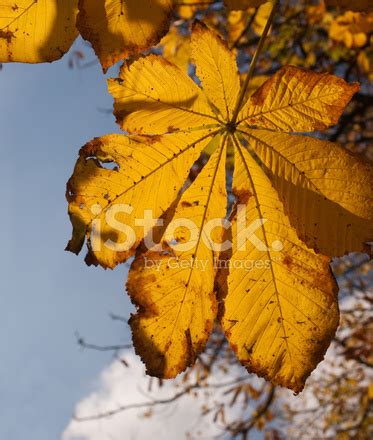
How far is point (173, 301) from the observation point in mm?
909

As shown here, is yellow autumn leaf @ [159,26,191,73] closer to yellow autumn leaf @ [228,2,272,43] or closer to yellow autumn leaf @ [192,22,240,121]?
yellow autumn leaf @ [228,2,272,43]

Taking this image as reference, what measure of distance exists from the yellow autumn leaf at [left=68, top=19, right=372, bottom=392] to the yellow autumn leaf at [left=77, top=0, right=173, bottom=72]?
66mm

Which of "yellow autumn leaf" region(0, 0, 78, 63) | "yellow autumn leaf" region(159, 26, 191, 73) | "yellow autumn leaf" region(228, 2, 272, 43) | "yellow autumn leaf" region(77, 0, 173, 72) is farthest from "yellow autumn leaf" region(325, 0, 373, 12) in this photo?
"yellow autumn leaf" region(159, 26, 191, 73)

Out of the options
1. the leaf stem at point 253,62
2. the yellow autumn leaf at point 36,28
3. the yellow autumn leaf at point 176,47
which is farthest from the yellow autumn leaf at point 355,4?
the yellow autumn leaf at point 176,47

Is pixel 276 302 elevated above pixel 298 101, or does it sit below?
below

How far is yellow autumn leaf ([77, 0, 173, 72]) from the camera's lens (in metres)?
0.83

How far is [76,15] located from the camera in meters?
0.84

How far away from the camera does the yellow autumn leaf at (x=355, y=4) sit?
94 centimetres

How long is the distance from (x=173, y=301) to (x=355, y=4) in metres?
0.74

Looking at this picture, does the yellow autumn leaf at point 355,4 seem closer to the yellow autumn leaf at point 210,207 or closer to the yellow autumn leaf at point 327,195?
the yellow autumn leaf at point 210,207

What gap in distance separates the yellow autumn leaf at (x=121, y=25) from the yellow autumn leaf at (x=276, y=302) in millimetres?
409

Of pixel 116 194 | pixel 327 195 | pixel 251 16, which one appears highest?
pixel 251 16

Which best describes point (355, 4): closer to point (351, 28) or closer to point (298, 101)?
point (298, 101)

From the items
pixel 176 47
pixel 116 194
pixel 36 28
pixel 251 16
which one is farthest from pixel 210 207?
pixel 176 47
